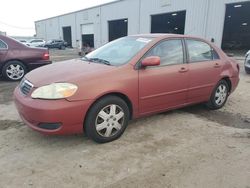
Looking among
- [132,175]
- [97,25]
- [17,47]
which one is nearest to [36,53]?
[17,47]

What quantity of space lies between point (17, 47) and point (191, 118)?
223 inches

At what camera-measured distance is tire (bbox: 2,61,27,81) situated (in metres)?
7.31

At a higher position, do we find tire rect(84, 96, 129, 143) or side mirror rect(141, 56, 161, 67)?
side mirror rect(141, 56, 161, 67)

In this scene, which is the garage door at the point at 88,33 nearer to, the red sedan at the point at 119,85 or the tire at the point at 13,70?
the tire at the point at 13,70

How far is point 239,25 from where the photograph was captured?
110 ft

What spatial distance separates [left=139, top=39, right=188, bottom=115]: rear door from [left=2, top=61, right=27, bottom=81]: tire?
5.14 meters

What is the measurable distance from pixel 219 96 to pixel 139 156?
8.79ft

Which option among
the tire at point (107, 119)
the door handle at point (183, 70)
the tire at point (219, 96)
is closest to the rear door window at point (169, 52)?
the door handle at point (183, 70)

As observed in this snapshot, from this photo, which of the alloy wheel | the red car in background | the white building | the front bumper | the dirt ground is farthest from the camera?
the white building

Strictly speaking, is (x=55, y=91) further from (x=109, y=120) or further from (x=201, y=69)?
(x=201, y=69)

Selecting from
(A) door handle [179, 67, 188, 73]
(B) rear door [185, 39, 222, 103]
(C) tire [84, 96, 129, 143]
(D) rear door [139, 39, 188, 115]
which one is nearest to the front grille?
(C) tire [84, 96, 129, 143]

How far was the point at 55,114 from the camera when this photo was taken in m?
2.99

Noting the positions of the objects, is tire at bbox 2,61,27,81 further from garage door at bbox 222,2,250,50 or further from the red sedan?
garage door at bbox 222,2,250,50

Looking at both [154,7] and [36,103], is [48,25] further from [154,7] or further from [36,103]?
[36,103]
